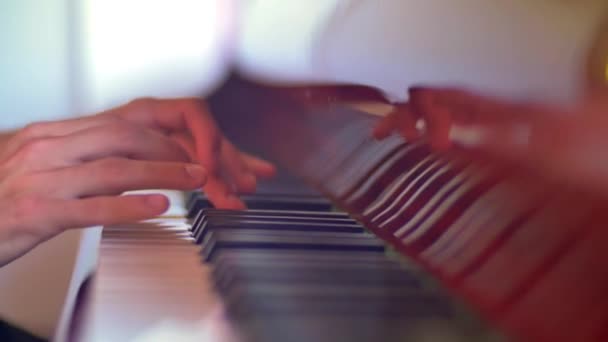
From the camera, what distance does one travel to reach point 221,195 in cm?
60

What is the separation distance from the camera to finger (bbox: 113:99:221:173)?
2.16 feet

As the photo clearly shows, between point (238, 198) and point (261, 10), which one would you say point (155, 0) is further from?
point (238, 198)

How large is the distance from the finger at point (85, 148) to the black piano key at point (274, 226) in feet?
0.30

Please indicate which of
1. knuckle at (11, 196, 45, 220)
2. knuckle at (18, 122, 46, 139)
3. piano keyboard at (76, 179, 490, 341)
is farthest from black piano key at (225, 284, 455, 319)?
knuckle at (18, 122, 46, 139)

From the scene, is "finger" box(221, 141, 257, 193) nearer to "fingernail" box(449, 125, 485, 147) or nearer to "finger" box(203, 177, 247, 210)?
"finger" box(203, 177, 247, 210)

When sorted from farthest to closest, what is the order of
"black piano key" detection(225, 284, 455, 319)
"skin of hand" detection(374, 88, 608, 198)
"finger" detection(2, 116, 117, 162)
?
"finger" detection(2, 116, 117, 162), "black piano key" detection(225, 284, 455, 319), "skin of hand" detection(374, 88, 608, 198)

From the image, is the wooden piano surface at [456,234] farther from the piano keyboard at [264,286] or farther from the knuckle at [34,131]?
the knuckle at [34,131]

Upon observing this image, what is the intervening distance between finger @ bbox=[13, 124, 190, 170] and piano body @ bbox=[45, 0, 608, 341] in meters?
0.06

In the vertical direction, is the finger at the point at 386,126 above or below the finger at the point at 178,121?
above

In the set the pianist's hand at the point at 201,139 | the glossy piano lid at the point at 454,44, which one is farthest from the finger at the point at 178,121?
the glossy piano lid at the point at 454,44

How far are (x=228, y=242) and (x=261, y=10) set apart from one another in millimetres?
821

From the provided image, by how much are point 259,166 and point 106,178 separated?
0.61ft

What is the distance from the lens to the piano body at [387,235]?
10.6 inches

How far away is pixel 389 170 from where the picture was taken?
441 mm
